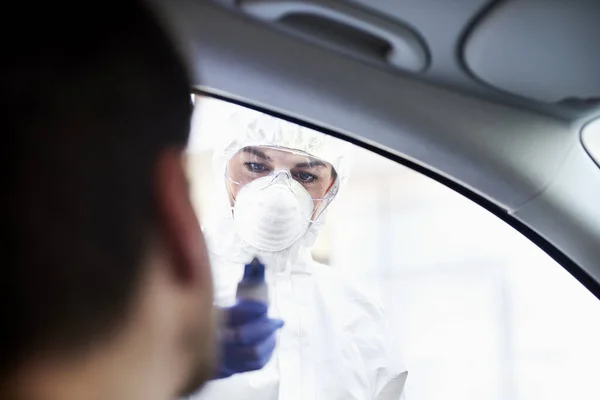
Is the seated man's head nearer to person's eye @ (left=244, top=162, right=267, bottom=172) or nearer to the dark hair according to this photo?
the dark hair

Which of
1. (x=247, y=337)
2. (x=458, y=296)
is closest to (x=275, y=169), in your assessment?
(x=247, y=337)

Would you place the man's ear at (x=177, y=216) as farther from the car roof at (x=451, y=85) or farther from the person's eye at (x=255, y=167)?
the person's eye at (x=255, y=167)

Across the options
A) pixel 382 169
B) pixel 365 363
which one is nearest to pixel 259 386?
pixel 365 363

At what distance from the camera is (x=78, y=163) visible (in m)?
0.38

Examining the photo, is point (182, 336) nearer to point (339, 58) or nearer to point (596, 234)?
point (339, 58)

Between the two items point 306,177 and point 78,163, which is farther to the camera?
point 306,177

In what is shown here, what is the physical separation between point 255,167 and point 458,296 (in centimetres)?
175

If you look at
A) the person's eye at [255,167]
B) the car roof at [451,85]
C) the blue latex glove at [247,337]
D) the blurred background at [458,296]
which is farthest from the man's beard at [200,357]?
the blurred background at [458,296]

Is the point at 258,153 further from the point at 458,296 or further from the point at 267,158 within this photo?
the point at 458,296

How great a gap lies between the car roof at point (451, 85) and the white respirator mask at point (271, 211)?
498 millimetres

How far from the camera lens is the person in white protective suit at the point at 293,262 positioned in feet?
4.64

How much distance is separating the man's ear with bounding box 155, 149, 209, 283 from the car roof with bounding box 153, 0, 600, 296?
0.96 feet

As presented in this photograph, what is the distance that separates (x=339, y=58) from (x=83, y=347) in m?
0.53

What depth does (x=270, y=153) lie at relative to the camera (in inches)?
58.0
